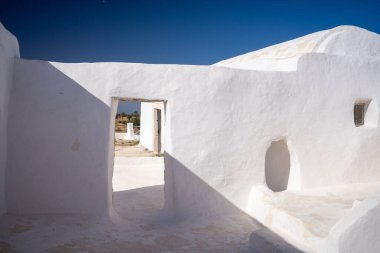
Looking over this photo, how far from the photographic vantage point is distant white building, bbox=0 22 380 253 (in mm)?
5777

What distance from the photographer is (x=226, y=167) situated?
6.55 metres

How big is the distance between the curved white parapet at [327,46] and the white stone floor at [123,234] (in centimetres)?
386

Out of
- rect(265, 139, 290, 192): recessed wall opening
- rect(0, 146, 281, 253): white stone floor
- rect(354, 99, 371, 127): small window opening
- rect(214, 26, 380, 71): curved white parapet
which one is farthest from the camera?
rect(354, 99, 371, 127): small window opening

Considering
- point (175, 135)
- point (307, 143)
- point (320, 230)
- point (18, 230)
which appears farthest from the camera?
point (307, 143)

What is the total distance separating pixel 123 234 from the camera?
552 cm

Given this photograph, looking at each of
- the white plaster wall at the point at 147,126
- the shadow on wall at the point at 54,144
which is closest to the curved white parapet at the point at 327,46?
the shadow on wall at the point at 54,144

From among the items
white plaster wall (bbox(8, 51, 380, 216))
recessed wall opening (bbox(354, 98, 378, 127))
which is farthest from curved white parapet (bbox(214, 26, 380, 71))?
recessed wall opening (bbox(354, 98, 378, 127))

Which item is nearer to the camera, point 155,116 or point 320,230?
point 320,230

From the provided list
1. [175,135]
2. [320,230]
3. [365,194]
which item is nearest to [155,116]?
[175,135]

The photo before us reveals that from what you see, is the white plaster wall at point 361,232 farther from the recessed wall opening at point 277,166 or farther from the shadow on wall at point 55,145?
the recessed wall opening at point 277,166

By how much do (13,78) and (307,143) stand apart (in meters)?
6.17

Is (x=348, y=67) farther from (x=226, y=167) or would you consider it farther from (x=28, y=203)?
(x=28, y=203)

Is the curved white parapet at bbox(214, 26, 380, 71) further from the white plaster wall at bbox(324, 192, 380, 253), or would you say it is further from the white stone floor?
the white plaster wall at bbox(324, 192, 380, 253)

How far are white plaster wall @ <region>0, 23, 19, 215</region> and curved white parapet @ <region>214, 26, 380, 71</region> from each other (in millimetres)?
5752
